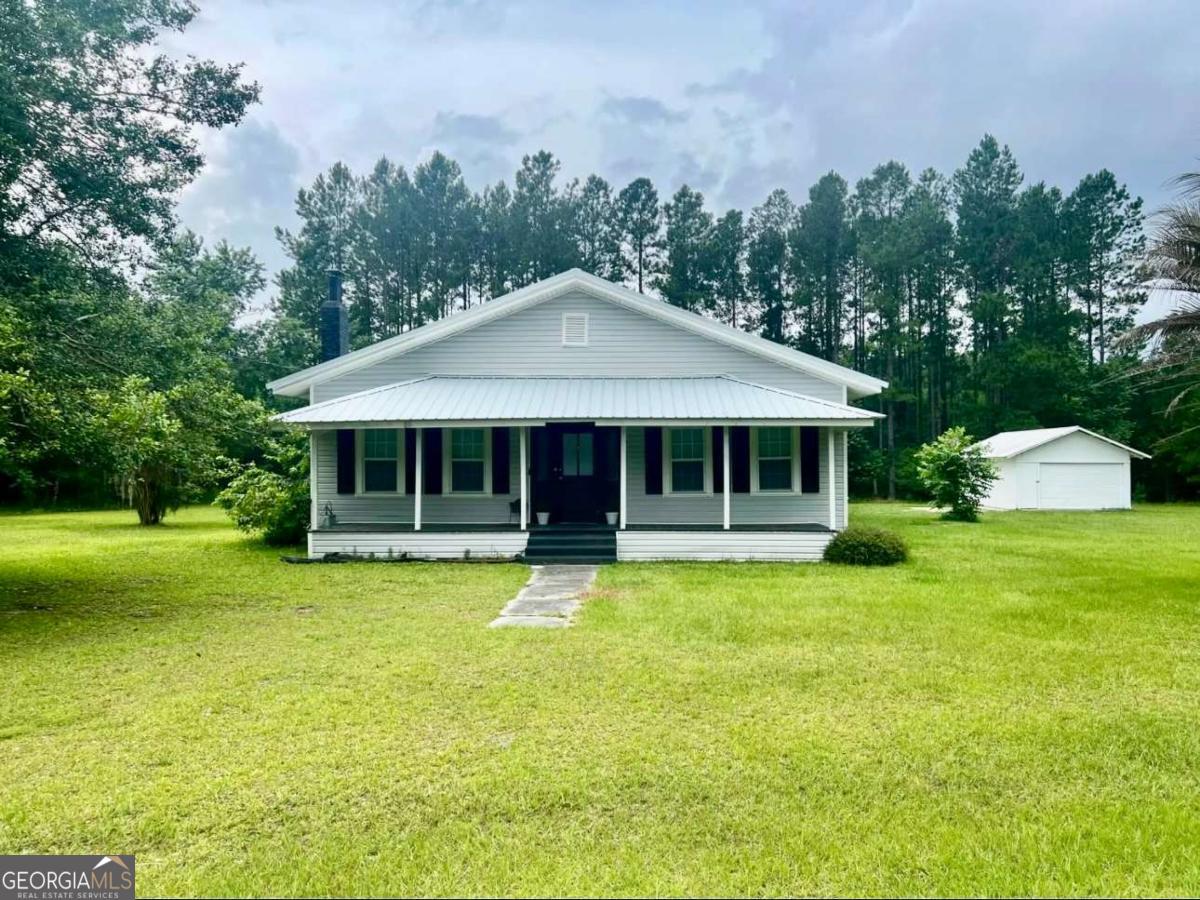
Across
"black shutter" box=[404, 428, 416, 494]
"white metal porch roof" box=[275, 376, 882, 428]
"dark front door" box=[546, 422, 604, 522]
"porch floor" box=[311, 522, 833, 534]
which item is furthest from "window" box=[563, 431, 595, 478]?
"black shutter" box=[404, 428, 416, 494]

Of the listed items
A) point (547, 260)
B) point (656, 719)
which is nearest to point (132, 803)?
point (656, 719)

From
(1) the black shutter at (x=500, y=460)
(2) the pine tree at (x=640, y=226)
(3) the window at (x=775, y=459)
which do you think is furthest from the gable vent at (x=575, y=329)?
(2) the pine tree at (x=640, y=226)

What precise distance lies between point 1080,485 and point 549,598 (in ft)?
78.7

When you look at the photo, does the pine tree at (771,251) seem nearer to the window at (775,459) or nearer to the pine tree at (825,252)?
the pine tree at (825,252)

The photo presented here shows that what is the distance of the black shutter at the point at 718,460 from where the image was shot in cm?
1379

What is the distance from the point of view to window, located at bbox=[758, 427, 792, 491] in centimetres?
1385

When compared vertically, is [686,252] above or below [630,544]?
above

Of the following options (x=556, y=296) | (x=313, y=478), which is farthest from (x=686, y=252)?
(x=313, y=478)

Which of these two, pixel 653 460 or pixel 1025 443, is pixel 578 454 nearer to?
pixel 653 460

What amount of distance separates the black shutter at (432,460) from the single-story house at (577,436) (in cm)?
3

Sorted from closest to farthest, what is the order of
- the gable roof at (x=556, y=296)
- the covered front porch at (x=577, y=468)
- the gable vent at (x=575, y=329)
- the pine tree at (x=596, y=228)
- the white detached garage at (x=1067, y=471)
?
the covered front porch at (x=577, y=468), the gable roof at (x=556, y=296), the gable vent at (x=575, y=329), the white detached garage at (x=1067, y=471), the pine tree at (x=596, y=228)

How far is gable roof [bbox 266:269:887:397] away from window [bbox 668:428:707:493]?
2380 millimetres

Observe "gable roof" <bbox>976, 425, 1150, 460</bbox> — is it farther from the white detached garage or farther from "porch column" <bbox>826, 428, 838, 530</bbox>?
"porch column" <bbox>826, 428, 838, 530</bbox>

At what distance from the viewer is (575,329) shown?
584 inches
